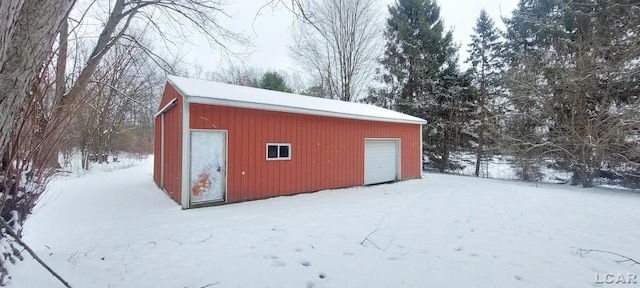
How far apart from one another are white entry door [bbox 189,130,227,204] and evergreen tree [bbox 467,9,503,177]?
11.6 metres

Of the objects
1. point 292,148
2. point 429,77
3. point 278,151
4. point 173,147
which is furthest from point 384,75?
point 173,147

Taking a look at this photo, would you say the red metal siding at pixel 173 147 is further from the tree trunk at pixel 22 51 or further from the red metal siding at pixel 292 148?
the tree trunk at pixel 22 51

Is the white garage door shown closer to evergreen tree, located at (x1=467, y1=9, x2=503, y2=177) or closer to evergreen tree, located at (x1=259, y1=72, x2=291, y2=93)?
evergreen tree, located at (x1=467, y1=9, x2=503, y2=177)

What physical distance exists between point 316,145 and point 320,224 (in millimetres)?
3320

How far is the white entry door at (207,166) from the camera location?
575 centimetres

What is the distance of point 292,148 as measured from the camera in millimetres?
7137

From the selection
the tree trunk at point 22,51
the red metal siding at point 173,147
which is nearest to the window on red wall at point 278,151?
the red metal siding at point 173,147

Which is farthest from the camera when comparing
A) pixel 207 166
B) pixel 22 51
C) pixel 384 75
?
pixel 384 75

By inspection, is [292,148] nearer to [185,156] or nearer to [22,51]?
[185,156]

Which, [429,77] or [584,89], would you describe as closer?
[584,89]

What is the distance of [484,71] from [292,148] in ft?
41.1

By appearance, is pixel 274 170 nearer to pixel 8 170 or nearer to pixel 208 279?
pixel 208 279

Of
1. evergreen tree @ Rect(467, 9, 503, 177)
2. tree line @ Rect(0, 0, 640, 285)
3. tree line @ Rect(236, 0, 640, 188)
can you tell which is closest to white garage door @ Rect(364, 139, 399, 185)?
tree line @ Rect(236, 0, 640, 188)

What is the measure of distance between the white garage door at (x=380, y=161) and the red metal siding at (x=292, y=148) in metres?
0.25
